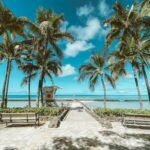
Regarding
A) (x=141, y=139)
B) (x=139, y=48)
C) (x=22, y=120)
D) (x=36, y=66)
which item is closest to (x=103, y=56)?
(x=139, y=48)

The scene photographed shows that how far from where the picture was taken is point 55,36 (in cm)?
2142

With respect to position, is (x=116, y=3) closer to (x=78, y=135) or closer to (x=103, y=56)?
(x=103, y=56)

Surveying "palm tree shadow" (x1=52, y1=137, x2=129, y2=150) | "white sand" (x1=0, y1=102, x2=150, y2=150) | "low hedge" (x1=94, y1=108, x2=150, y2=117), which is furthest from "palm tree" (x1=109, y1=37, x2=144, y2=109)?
"palm tree shadow" (x1=52, y1=137, x2=129, y2=150)

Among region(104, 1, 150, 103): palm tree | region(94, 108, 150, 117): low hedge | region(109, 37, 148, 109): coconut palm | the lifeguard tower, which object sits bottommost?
region(94, 108, 150, 117): low hedge

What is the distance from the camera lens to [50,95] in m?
24.4

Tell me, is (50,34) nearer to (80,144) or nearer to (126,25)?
(126,25)

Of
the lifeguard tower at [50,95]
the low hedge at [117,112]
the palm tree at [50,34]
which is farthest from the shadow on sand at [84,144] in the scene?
the lifeguard tower at [50,95]

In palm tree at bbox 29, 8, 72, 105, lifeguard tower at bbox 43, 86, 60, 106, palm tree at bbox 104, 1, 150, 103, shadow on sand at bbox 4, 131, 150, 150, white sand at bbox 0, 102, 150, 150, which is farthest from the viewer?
lifeguard tower at bbox 43, 86, 60, 106

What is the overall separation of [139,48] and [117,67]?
9.91 ft

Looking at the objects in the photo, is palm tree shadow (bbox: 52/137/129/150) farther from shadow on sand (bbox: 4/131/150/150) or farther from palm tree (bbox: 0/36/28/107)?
palm tree (bbox: 0/36/28/107)

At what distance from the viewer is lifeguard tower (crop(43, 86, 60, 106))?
24.3 m

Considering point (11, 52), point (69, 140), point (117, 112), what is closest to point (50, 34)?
point (11, 52)

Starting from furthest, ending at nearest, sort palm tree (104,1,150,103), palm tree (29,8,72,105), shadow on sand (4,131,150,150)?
palm tree (29,8,72,105) → palm tree (104,1,150,103) → shadow on sand (4,131,150,150)

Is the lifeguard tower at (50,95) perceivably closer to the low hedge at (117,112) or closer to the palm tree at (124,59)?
the palm tree at (124,59)
